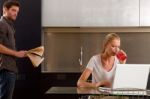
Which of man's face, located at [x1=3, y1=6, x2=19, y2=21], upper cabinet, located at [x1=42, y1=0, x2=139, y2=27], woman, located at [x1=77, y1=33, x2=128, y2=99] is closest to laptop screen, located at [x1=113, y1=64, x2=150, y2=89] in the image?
woman, located at [x1=77, y1=33, x2=128, y2=99]

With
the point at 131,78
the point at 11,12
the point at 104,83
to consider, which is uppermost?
the point at 11,12

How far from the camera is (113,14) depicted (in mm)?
4141

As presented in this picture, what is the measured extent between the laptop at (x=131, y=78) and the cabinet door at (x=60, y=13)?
85.2 inches

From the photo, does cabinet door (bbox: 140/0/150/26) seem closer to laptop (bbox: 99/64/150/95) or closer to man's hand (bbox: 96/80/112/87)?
man's hand (bbox: 96/80/112/87)

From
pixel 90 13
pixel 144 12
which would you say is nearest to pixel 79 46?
pixel 90 13

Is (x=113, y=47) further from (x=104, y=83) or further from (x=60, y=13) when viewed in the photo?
(x=60, y=13)

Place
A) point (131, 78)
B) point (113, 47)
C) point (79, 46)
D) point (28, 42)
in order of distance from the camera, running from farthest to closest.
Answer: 1. point (79, 46)
2. point (28, 42)
3. point (113, 47)
4. point (131, 78)

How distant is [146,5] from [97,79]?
1.83 m

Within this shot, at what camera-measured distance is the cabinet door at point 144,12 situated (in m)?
4.14

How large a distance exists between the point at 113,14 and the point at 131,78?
2.19 metres

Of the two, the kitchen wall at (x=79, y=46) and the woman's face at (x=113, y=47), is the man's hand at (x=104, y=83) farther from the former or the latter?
the kitchen wall at (x=79, y=46)

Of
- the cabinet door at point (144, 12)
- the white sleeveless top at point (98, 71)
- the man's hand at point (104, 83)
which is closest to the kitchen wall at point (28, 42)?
the cabinet door at point (144, 12)

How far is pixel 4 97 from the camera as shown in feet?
9.34

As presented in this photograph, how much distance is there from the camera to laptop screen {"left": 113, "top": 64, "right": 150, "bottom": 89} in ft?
6.77
